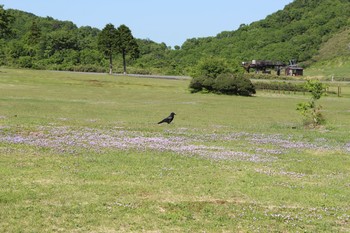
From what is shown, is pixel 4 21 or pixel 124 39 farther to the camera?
pixel 124 39

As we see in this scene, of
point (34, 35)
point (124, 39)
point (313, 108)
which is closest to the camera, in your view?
point (313, 108)

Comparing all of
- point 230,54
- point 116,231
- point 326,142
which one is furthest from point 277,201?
point 230,54

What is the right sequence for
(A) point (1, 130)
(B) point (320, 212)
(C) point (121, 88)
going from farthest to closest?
(C) point (121, 88)
(A) point (1, 130)
(B) point (320, 212)

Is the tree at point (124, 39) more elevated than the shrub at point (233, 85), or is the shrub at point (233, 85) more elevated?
the tree at point (124, 39)

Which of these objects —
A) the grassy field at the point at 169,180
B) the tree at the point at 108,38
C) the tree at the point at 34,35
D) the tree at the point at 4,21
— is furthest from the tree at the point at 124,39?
the grassy field at the point at 169,180

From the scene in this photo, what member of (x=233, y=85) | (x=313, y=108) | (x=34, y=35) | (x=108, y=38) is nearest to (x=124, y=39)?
(x=108, y=38)

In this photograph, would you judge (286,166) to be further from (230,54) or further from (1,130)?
(230,54)

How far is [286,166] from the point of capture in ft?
55.9

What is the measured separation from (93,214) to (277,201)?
16.3 feet

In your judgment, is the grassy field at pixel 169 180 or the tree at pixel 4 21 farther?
the tree at pixel 4 21

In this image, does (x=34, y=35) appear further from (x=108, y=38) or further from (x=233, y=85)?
(x=233, y=85)

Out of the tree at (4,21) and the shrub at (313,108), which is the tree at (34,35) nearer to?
the tree at (4,21)

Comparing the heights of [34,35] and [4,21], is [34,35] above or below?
above

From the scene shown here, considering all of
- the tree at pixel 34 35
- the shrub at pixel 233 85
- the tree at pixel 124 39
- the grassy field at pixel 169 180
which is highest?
the tree at pixel 34 35
